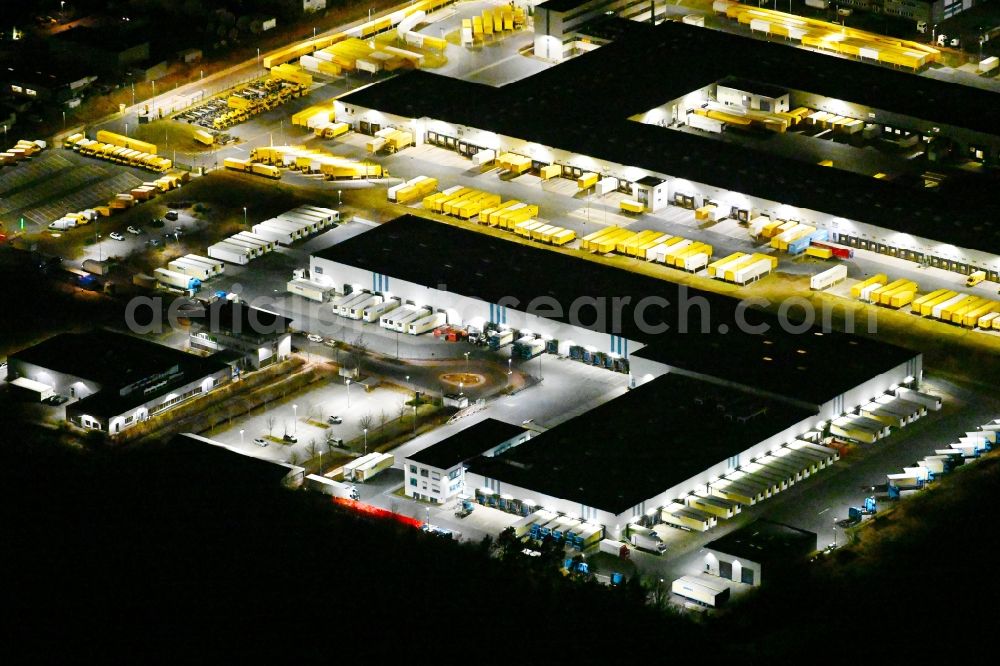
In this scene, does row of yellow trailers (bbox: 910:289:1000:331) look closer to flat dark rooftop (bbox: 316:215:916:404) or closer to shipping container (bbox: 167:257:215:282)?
flat dark rooftop (bbox: 316:215:916:404)

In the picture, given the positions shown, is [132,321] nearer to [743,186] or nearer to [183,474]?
[183,474]

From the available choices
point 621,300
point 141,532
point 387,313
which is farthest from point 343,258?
point 141,532

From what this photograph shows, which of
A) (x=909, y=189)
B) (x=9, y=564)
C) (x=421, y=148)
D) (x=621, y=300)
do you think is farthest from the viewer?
(x=421, y=148)

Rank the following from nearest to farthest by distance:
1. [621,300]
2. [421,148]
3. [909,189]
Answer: [621,300] → [909,189] → [421,148]

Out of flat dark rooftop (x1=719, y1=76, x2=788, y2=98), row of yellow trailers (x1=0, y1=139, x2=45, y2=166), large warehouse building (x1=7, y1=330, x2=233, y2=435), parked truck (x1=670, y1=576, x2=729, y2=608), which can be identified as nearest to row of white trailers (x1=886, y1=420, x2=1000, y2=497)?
parked truck (x1=670, y1=576, x2=729, y2=608)

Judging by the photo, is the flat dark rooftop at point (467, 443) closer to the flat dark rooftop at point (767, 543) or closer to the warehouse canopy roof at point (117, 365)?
the flat dark rooftop at point (767, 543)

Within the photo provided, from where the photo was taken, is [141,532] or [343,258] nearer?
[141,532]

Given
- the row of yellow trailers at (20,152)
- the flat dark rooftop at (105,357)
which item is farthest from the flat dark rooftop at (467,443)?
the row of yellow trailers at (20,152)
